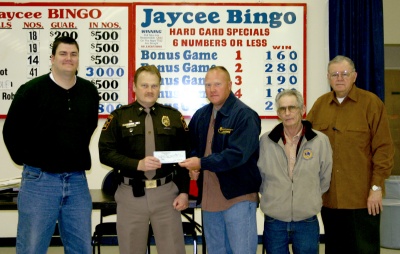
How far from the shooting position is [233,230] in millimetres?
2396

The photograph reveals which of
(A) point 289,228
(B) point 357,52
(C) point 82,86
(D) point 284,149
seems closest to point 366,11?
(B) point 357,52

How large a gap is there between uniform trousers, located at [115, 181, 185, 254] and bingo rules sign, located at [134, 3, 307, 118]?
7.32 feet

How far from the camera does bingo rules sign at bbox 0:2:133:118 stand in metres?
4.42

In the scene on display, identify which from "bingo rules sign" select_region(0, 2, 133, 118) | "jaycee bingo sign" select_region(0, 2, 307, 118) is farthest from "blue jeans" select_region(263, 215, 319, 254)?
"bingo rules sign" select_region(0, 2, 133, 118)

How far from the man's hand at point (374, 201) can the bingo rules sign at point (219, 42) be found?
2.04 meters

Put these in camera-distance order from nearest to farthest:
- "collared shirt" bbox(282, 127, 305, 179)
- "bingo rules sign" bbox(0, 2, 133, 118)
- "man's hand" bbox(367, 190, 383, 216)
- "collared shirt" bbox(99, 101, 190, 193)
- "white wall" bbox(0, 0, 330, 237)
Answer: "collared shirt" bbox(99, 101, 190, 193) → "collared shirt" bbox(282, 127, 305, 179) → "man's hand" bbox(367, 190, 383, 216) → "bingo rules sign" bbox(0, 2, 133, 118) → "white wall" bbox(0, 0, 330, 237)


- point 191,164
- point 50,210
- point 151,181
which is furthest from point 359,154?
point 50,210

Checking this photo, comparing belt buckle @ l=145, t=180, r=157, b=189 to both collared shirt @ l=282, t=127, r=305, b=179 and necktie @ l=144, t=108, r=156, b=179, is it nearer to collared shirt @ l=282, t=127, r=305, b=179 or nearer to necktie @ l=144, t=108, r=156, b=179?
necktie @ l=144, t=108, r=156, b=179

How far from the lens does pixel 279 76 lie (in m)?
4.46

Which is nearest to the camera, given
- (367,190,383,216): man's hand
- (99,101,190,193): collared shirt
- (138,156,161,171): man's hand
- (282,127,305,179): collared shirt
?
(138,156,161,171): man's hand

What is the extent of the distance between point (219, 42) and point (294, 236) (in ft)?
8.66

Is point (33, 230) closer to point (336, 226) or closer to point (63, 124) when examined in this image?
point (63, 124)

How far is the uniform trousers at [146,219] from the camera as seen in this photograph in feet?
7.64

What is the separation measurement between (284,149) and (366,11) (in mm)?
2746
